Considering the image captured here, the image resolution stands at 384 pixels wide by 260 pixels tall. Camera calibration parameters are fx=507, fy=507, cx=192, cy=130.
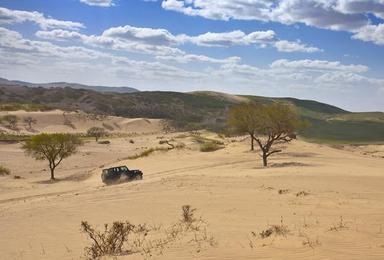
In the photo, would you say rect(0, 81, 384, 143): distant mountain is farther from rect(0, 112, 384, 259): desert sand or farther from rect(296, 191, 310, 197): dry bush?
rect(296, 191, 310, 197): dry bush

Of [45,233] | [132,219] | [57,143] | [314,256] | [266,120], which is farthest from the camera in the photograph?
[57,143]

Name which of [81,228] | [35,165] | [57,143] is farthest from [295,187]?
[35,165]

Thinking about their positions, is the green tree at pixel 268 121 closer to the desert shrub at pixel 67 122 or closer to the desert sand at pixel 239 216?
the desert sand at pixel 239 216

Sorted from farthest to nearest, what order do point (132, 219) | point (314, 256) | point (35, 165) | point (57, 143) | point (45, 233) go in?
1. point (35, 165)
2. point (57, 143)
3. point (132, 219)
4. point (45, 233)
5. point (314, 256)

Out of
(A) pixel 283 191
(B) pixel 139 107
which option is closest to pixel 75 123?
(B) pixel 139 107

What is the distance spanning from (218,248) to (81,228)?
214 inches

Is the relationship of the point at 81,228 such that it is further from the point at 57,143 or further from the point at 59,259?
the point at 57,143

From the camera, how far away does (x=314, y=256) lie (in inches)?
398

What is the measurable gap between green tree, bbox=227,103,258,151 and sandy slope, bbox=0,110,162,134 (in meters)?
56.1

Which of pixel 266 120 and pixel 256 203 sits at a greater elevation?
pixel 266 120

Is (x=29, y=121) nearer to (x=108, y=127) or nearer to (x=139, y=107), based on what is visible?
(x=108, y=127)

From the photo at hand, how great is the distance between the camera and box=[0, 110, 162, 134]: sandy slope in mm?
98500

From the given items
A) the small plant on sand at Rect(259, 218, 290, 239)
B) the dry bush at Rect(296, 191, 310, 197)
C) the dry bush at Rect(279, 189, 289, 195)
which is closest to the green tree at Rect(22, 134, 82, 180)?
the dry bush at Rect(279, 189, 289, 195)

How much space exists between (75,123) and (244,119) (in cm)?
6712
